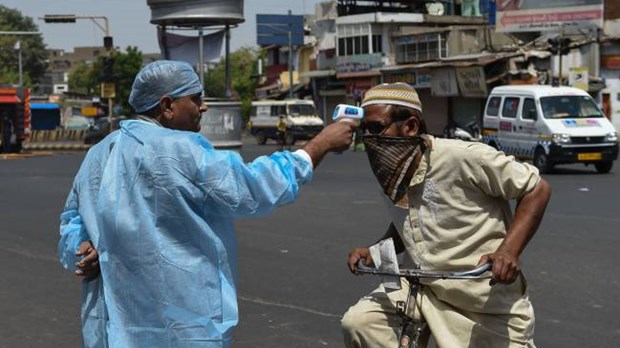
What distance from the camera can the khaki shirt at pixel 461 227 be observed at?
396cm

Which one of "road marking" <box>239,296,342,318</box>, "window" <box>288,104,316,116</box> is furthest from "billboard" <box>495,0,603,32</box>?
"road marking" <box>239,296,342,318</box>

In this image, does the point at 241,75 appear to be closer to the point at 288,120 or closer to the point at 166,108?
the point at 288,120

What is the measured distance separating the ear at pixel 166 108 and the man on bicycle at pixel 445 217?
29.5 inches

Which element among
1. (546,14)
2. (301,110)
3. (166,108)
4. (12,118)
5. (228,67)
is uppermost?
(546,14)

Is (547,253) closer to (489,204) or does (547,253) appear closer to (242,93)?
(489,204)

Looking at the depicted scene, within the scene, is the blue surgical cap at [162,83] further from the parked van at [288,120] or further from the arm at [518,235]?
the parked van at [288,120]

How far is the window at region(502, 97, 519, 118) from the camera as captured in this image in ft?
78.9

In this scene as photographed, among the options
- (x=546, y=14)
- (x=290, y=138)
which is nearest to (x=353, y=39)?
(x=290, y=138)

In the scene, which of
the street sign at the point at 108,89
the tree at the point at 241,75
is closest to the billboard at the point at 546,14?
the street sign at the point at 108,89

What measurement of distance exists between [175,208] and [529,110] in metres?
20.8

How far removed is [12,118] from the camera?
43.8 metres

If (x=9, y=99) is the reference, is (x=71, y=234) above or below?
below

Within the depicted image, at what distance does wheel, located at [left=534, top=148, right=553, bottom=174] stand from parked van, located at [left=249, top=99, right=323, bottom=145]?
87.5ft

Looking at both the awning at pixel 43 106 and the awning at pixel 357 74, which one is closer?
the awning at pixel 357 74
